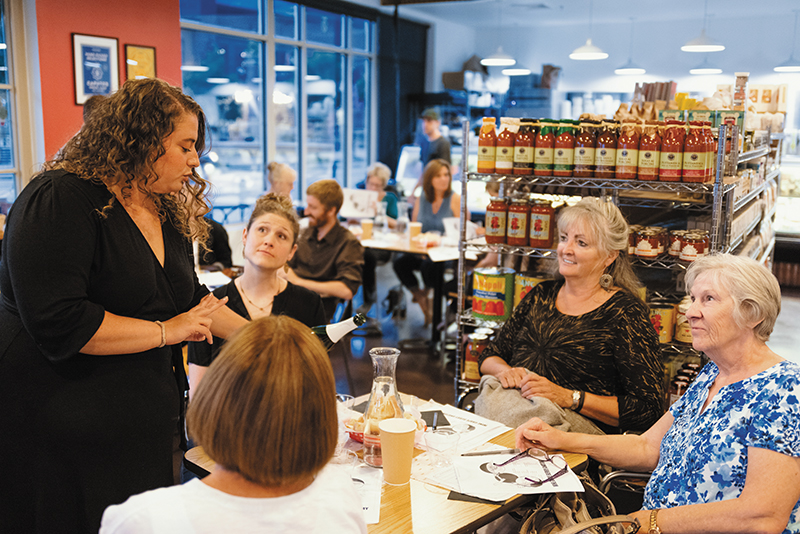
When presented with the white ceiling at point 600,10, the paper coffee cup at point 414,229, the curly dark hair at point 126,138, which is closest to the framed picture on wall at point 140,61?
the paper coffee cup at point 414,229

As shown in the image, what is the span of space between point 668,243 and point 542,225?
1.82ft

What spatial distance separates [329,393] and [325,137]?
8559 mm

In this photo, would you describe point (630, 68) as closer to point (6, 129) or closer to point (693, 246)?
point (693, 246)

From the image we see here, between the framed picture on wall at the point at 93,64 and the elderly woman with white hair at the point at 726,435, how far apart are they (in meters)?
4.79

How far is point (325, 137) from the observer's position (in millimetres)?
9297

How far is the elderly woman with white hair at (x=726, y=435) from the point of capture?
60.7 inches

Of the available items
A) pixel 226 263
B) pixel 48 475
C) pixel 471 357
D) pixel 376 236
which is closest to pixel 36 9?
pixel 226 263

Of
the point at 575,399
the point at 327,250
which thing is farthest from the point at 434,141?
the point at 575,399

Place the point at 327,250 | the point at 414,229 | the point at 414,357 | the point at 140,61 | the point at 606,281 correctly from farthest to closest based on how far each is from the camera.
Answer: the point at 414,229 < the point at 140,61 < the point at 414,357 < the point at 327,250 < the point at 606,281

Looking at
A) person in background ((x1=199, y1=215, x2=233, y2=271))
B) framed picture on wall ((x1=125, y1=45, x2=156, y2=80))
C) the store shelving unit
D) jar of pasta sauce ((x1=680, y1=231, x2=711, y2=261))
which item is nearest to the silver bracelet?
the store shelving unit

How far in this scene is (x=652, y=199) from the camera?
3.22 m

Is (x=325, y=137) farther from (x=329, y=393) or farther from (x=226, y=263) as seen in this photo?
(x=329, y=393)

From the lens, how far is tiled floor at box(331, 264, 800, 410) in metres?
4.80

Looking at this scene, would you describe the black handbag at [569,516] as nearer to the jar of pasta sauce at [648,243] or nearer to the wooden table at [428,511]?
the wooden table at [428,511]
